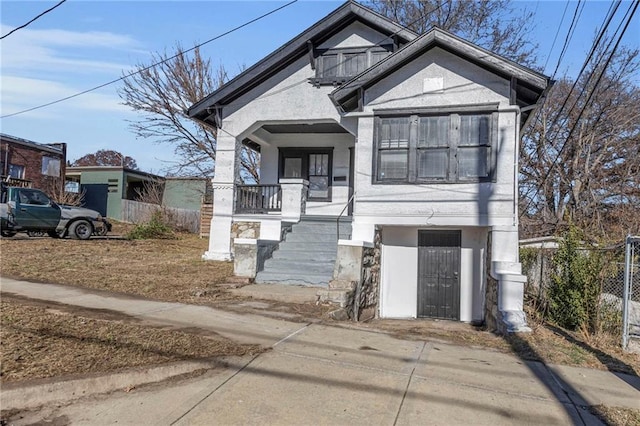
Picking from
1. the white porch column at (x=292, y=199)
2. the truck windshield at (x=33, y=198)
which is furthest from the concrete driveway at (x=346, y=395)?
the truck windshield at (x=33, y=198)

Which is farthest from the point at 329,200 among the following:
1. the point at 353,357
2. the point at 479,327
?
the point at 353,357

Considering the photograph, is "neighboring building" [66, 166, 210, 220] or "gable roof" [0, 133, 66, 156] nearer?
"gable roof" [0, 133, 66, 156]

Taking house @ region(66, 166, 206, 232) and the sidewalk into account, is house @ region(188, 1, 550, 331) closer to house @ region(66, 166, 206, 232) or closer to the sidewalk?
the sidewalk

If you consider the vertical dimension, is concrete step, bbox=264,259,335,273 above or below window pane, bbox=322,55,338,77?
below

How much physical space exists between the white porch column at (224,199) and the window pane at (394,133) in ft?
16.8

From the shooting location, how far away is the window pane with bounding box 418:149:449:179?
10.1 metres

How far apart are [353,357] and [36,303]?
5298 millimetres

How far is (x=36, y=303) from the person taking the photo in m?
7.15

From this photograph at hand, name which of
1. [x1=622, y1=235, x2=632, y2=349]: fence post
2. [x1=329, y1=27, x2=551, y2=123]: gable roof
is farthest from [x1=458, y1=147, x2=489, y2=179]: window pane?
[x1=622, y1=235, x2=632, y2=349]: fence post

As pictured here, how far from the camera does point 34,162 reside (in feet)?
94.7

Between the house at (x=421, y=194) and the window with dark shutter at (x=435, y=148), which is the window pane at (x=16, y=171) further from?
the window with dark shutter at (x=435, y=148)

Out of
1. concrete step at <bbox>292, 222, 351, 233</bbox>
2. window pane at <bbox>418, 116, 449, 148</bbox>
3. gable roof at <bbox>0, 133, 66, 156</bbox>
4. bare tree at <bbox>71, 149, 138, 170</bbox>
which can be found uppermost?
bare tree at <bbox>71, 149, 138, 170</bbox>

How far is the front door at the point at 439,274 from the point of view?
423 inches

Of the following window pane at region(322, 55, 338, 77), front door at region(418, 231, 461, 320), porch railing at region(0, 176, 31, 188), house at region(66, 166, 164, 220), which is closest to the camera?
front door at region(418, 231, 461, 320)
